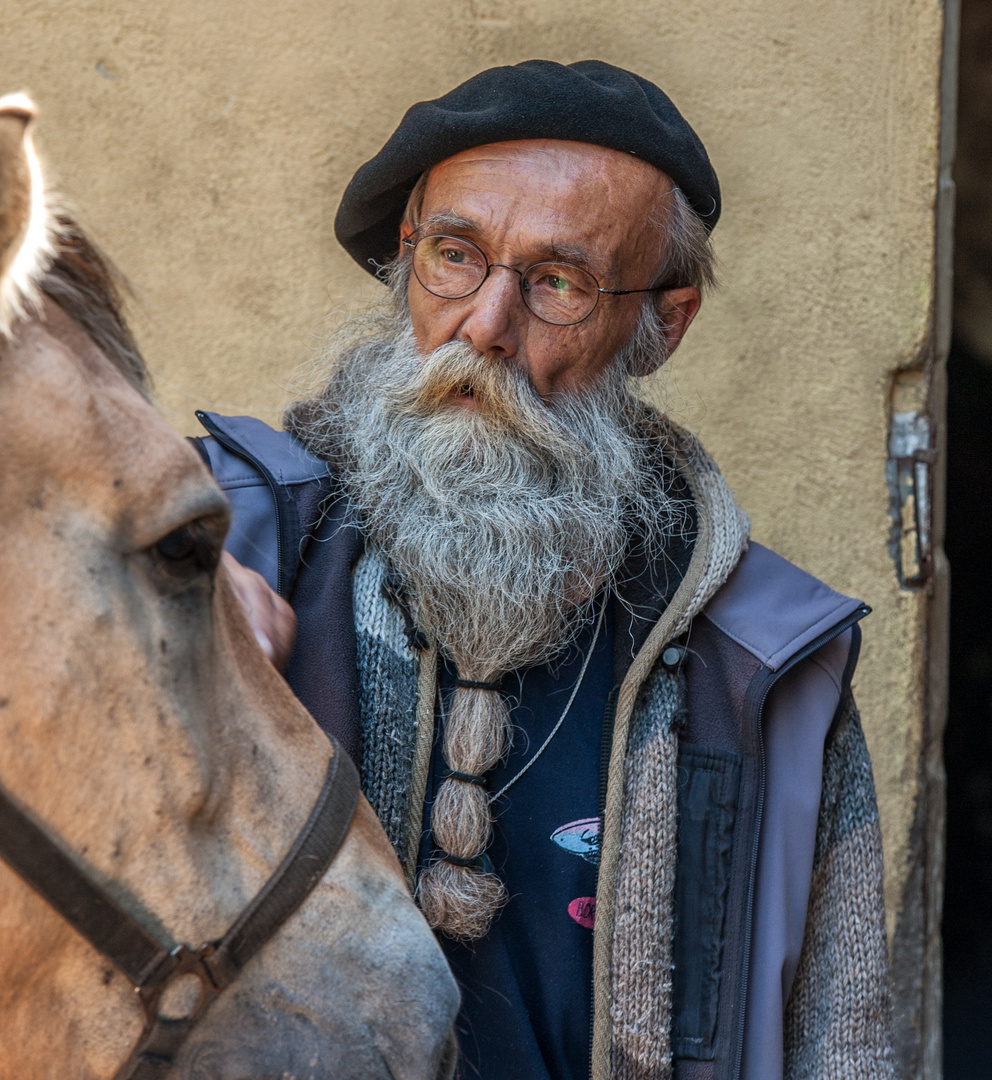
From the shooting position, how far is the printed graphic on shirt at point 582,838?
5.47 ft

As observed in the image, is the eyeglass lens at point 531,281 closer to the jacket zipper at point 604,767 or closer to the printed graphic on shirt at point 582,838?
the jacket zipper at point 604,767

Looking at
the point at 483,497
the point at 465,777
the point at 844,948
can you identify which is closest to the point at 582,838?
the point at 465,777

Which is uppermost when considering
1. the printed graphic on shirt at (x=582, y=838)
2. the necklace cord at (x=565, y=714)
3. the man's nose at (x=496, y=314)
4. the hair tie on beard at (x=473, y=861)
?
the man's nose at (x=496, y=314)

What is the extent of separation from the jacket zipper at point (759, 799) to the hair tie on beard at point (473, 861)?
407 millimetres

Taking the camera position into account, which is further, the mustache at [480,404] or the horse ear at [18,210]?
the mustache at [480,404]

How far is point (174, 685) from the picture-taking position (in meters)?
0.99

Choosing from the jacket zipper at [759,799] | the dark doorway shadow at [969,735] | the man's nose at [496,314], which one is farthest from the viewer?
the dark doorway shadow at [969,735]

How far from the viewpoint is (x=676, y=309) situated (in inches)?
83.4

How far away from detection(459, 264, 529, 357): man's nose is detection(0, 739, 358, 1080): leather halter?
0.97m

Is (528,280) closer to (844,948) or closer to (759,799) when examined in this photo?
(759,799)

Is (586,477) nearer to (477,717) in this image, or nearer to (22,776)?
(477,717)

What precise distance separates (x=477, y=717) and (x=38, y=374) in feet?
3.03

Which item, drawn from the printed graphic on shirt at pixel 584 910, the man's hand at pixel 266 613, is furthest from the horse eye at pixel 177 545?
the printed graphic on shirt at pixel 584 910

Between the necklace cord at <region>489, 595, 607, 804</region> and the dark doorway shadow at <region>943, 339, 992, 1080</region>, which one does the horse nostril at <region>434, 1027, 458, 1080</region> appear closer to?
the necklace cord at <region>489, 595, 607, 804</region>
